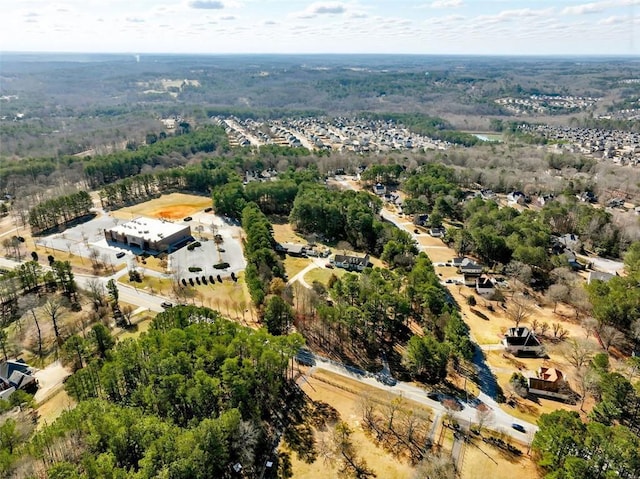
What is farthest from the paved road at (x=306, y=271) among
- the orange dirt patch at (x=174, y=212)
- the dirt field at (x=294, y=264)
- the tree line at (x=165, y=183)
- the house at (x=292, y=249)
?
the tree line at (x=165, y=183)

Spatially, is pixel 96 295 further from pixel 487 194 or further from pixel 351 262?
pixel 487 194

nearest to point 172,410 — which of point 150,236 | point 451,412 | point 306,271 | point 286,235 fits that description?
point 451,412

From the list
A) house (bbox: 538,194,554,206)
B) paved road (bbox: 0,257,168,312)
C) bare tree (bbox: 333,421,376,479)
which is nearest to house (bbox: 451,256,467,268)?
bare tree (bbox: 333,421,376,479)

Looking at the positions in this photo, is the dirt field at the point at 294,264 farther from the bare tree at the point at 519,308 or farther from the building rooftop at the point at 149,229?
the bare tree at the point at 519,308

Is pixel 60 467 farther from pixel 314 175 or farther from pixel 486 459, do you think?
pixel 314 175

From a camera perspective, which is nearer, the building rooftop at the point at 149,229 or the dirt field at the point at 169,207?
the building rooftop at the point at 149,229

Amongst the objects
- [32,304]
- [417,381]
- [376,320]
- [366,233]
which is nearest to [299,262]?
[366,233]
